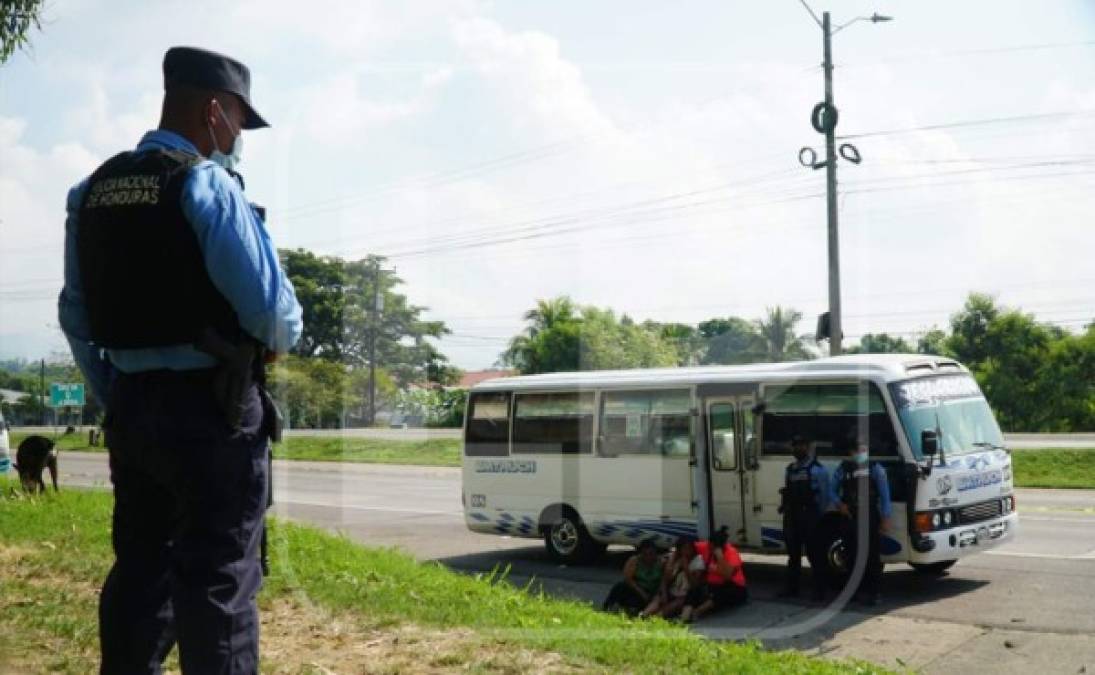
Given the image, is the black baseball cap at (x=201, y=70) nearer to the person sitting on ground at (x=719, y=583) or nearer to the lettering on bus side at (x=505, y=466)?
the person sitting on ground at (x=719, y=583)

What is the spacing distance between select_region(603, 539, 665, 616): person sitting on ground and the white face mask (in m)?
8.20

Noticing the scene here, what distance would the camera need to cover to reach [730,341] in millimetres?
70875

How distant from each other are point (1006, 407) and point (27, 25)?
148 feet

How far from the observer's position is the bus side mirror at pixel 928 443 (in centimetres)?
1177

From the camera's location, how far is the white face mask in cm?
307

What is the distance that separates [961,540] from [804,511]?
5.16ft

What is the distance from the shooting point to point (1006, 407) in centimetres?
4769

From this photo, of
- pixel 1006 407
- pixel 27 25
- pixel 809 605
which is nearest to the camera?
pixel 27 25

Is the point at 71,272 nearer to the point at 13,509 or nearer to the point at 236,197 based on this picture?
the point at 236,197

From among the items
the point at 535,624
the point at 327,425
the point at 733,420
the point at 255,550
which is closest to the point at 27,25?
the point at 535,624

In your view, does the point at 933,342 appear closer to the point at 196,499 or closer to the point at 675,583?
the point at 675,583

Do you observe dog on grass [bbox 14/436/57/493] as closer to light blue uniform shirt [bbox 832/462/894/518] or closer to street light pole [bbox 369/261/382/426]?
light blue uniform shirt [bbox 832/462/894/518]

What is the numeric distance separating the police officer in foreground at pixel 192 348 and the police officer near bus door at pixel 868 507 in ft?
30.6

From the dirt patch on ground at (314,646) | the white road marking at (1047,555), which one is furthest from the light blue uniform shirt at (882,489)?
the dirt patch on ground at (314,646)
